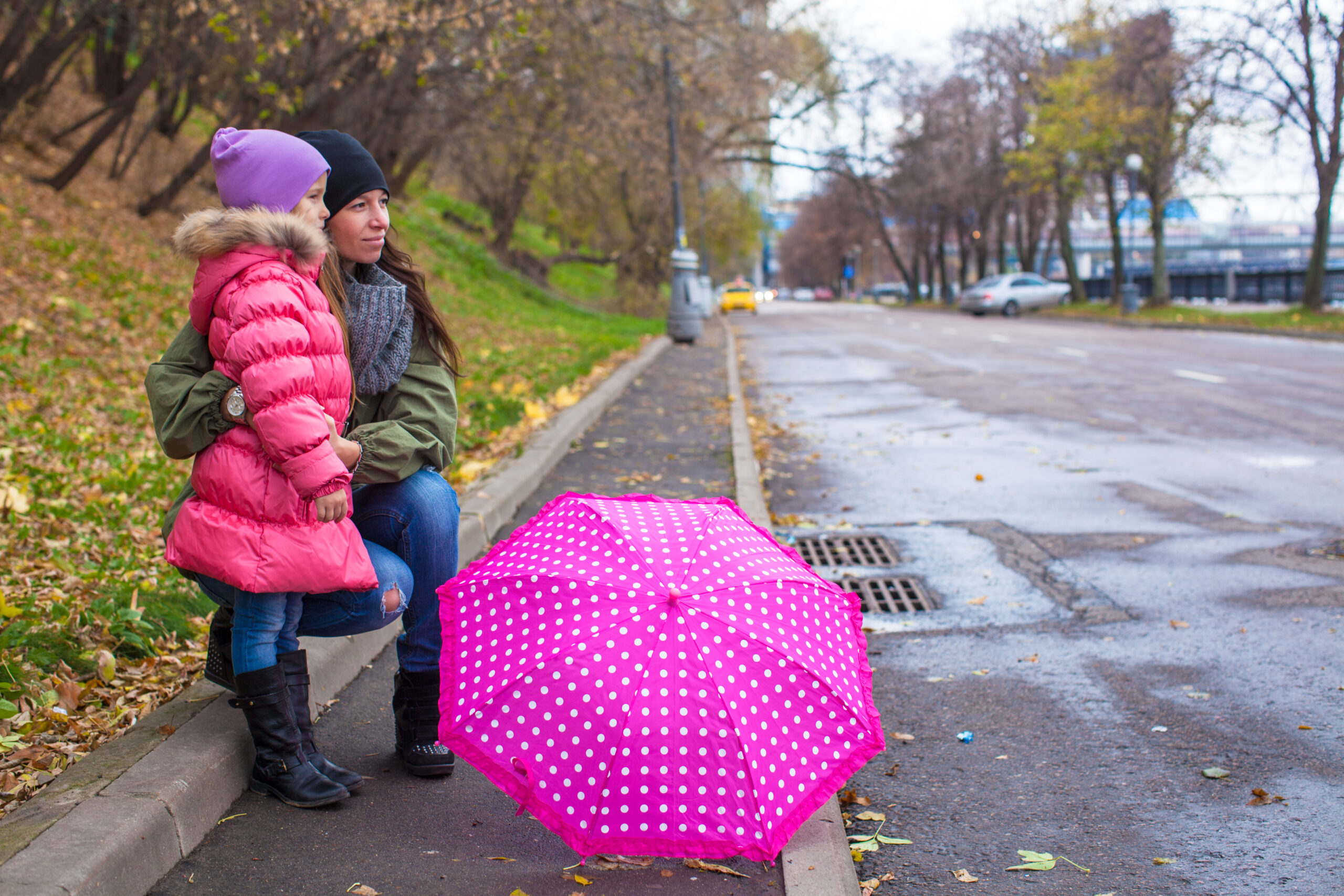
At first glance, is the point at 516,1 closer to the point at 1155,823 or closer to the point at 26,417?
the point at 26,417

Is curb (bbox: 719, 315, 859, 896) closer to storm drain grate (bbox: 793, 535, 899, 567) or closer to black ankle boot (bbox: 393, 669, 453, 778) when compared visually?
black ankle boot (bbox: 393, 669, 453, 778)

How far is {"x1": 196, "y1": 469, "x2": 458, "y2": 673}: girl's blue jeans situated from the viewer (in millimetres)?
2711

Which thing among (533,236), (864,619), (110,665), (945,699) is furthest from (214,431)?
(533,236)

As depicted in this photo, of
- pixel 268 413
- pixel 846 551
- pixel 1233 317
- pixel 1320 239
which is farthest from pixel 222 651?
pixel 1233 317


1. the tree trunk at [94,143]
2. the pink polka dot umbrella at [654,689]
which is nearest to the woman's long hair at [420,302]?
the pink polka dot umbrella at [654,689]

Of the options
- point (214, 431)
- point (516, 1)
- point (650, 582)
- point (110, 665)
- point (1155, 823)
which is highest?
point (516, 1)

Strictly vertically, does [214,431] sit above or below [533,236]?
below

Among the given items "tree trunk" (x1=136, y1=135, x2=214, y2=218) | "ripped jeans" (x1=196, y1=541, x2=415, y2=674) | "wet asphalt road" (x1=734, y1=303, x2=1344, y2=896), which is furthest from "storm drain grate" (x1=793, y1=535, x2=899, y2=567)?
"tree trunk" (x1=136, y1=135, x2=214, y2=218)

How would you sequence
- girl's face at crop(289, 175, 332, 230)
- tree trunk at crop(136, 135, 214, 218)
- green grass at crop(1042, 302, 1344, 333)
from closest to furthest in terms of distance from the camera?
girl's face at crop(289, 175, 332, 230) < tree trunk at crop(136, 135, 214, 218) < green grass at crop(1042, 302, 1344, 333)

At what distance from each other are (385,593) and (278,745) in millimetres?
477

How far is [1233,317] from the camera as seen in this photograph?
26.6 m

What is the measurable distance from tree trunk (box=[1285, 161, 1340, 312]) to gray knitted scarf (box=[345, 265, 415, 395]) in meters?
26.8

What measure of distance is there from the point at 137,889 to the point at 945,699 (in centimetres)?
253

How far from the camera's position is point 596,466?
766 cm
